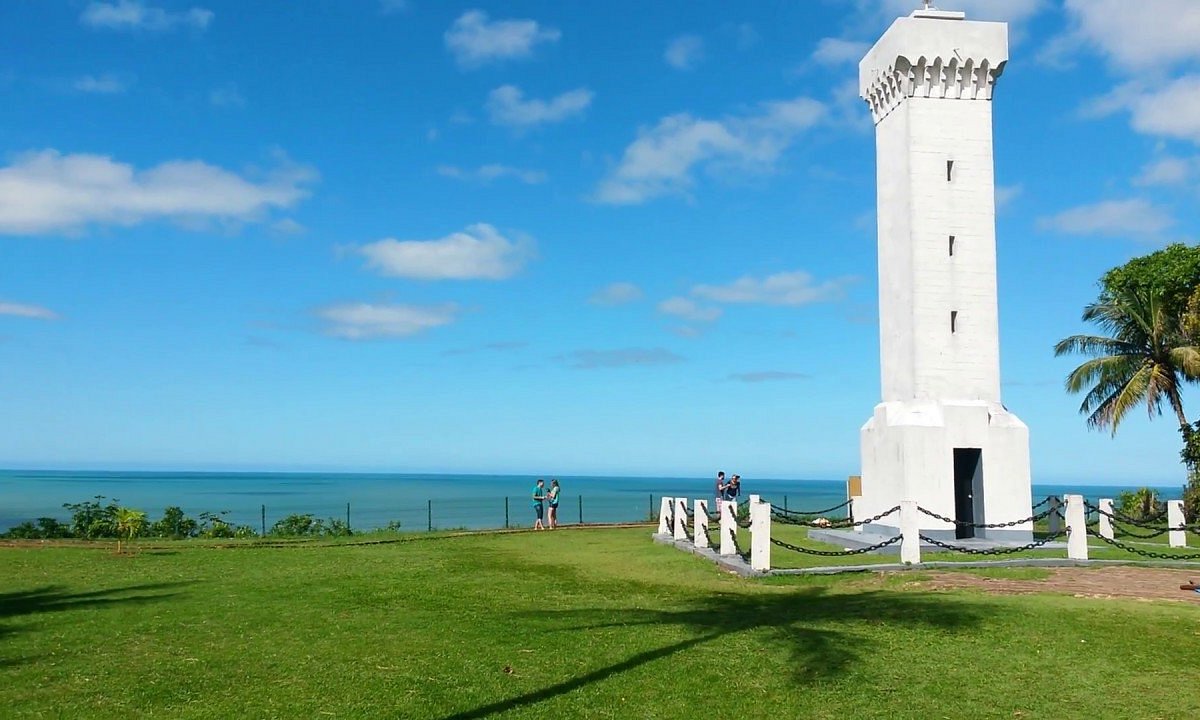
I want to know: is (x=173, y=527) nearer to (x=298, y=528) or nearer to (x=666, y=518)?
(x=298, y=528)

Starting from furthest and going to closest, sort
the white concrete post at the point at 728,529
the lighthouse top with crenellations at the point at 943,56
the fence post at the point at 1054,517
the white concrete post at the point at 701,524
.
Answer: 1. the lighthouse top with crenellations at the point at 943,56
2. the fence post at the point at 1054,517
3. the white concrete post at the point at 701,524
4. the white concrete post at the point at 728,529

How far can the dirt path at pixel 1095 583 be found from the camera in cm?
1330

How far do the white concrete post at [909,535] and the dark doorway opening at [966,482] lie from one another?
4913 mm

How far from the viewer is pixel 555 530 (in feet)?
92.5

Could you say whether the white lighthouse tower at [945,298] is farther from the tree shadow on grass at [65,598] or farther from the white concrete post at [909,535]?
the tree shadow on grass at [65,598]

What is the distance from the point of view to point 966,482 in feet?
72.0

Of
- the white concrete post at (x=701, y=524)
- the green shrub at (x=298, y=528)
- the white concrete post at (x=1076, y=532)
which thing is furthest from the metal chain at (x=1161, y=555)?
the green shrub at (x=298, y=528)

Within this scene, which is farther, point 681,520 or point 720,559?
point 681,520

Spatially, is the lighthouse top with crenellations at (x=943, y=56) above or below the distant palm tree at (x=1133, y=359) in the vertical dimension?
A: above

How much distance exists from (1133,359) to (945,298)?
14.7m

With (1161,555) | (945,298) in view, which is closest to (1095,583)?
(1161,555)

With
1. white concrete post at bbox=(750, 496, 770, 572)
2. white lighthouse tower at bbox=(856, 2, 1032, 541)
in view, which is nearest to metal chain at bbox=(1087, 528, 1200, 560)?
white lighthouse tower at bbox=(856, 2, 1032, 541)

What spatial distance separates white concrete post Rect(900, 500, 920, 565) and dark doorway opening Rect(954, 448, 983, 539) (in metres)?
4.91

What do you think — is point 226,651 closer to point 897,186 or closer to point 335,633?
point 335,633
